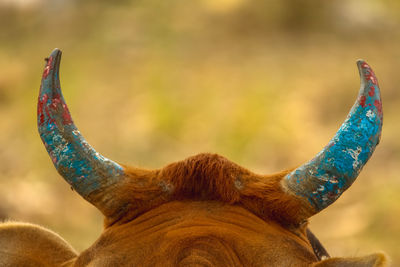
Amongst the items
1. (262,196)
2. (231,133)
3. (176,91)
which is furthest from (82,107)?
(262,196)

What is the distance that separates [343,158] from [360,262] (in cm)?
59

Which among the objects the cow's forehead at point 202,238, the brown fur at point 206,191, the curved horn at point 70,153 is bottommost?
the cow's forehead at point 202,238

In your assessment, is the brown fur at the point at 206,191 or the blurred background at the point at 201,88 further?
the blurred background at the point at 201,88

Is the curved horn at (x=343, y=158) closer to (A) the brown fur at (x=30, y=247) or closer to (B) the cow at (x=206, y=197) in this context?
(B) the cow at (x=206, y=197)

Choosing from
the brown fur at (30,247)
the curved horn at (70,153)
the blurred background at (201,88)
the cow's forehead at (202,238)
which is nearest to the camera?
Answer: the cow's forehead at (202,238)

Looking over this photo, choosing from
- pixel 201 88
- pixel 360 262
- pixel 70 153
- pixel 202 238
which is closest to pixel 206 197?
Answer: pixel 202 238

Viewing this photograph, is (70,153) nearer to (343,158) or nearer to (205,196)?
(205,196)

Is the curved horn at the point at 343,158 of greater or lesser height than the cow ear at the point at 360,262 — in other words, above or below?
above

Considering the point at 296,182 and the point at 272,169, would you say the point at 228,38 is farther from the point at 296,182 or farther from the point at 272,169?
the point at 296,182

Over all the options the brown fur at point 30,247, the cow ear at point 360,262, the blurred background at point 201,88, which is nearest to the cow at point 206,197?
the cow ear at point 360,262

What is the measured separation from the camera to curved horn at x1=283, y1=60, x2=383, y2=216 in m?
4.12

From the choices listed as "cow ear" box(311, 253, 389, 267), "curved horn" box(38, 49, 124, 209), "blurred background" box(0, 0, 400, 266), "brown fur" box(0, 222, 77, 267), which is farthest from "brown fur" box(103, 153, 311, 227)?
"blurred background" box(0, 0, 400, 266)

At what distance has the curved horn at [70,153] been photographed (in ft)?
14.0

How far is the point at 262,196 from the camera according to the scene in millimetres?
4371
